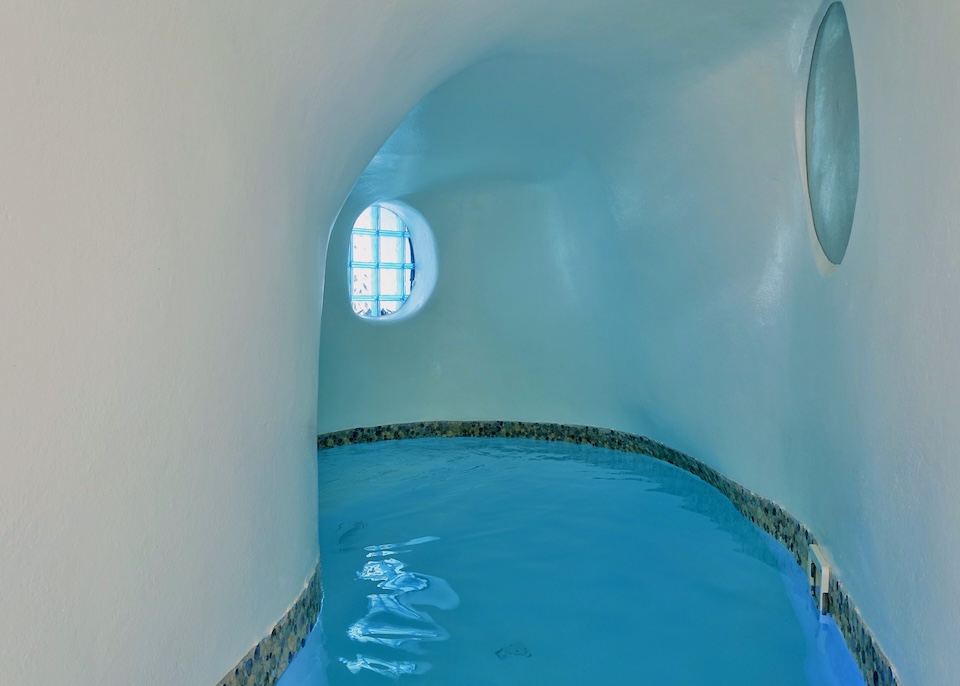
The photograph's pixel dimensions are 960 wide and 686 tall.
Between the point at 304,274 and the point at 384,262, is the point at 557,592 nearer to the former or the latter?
the point at 304,274

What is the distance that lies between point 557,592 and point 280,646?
128 centimetres

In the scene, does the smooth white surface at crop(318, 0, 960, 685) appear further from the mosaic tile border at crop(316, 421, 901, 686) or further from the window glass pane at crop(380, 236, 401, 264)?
the window glass pane at crop(380, 236, 401, 264)

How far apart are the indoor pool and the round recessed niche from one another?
1.47 metres

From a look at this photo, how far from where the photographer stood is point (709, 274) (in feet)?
16.4

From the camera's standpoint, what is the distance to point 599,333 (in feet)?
23.9

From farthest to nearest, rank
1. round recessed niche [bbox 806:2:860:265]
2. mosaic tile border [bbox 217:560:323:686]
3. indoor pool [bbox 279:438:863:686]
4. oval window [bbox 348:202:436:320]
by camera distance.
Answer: oval window [bbox 348:202:436:320], round recessed niche [bbox 806:2:860:265], indoor pool [bbox 279:438:863:686], mosaic tile border [bbox 217:560:323:686]

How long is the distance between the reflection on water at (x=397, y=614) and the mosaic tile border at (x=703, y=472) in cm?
137

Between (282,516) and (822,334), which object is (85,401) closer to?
(282,516)

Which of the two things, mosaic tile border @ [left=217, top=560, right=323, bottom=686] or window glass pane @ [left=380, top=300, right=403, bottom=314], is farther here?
window glass pane @ [left=380, top=300, right=403, bottom=314]

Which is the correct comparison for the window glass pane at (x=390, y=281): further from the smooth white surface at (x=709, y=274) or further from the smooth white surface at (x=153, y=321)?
the smooth white surface at (x=153, y=321)

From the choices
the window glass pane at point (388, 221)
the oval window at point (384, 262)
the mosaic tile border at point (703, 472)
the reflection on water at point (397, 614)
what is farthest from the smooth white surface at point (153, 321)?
the window glass pane at point (388, 221)

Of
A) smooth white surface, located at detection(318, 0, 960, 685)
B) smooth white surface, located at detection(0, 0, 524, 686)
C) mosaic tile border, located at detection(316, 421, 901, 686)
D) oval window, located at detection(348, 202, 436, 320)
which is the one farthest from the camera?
oval window, located at detection(348, 202, 436, 320)

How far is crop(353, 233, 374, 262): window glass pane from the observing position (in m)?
9.09

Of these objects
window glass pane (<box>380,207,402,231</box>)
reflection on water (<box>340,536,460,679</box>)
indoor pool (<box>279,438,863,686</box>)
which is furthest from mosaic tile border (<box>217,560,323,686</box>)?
window glass pane (<box>380,207,402,231</box>)
